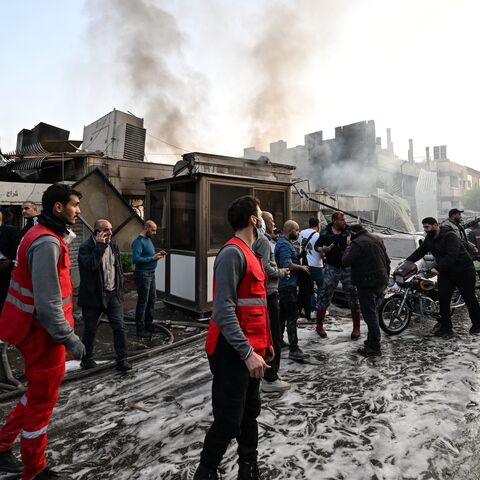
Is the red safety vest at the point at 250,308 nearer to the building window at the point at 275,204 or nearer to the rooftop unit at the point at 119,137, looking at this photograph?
the building window at the point at 275,204

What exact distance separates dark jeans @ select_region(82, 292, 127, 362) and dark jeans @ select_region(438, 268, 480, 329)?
5036 millimetres

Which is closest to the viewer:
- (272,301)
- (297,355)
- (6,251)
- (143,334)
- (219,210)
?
(272,301)

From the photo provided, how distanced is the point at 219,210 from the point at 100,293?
11.2 ft

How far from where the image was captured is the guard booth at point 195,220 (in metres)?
7.07

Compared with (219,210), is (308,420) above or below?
below

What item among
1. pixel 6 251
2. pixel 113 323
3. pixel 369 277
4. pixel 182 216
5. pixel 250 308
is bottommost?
pixel 113 323

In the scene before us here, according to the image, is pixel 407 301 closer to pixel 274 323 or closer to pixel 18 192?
pixel 274 323

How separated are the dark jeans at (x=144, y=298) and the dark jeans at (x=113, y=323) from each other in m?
1.21

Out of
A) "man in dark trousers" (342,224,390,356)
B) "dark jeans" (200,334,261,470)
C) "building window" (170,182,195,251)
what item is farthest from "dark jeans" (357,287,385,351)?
"building window" (170,182,195,251)

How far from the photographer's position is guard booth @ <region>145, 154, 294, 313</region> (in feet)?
23.2

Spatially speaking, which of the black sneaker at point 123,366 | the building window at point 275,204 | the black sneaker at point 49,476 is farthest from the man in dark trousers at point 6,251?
the building window at point 275,204

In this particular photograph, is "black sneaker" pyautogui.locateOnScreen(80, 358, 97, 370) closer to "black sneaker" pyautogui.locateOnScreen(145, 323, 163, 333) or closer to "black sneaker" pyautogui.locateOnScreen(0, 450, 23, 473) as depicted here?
"black sneaker" pyautogui.locateOnScreen(145, 323, 163, 333)

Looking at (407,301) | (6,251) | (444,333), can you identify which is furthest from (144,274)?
(444,333)

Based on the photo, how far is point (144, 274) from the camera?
19.5 ft
